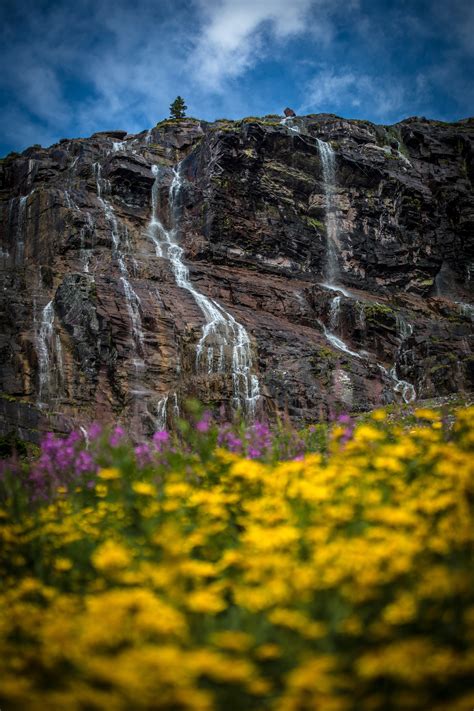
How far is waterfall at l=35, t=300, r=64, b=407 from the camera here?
22344 millimetres

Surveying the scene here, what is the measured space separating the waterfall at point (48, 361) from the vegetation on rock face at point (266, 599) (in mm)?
18905

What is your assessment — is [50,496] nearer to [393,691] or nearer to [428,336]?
[393,691]

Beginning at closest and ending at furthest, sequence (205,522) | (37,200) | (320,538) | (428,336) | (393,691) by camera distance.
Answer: (393,691), (320,538), (205,522), (428,336), (37,200)

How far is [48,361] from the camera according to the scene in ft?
75.7

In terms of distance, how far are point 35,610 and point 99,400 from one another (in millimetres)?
19572

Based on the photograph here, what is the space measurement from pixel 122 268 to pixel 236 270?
899 cm

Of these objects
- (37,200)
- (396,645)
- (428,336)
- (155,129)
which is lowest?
(396,645)

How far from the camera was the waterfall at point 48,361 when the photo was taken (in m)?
22.3

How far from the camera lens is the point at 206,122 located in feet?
167

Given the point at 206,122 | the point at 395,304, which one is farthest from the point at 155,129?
the point at 395,304

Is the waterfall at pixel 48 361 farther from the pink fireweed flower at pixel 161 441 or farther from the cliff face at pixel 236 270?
the pink fireweed flower at pixel 161 441

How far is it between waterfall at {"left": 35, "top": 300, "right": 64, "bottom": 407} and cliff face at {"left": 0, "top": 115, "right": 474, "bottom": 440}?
0.26 feet

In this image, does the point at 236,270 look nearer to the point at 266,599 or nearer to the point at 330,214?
the point at 330,214

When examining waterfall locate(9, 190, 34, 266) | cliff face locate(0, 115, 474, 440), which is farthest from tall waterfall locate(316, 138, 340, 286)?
waterfall locate(9, 190, 34, 266)
